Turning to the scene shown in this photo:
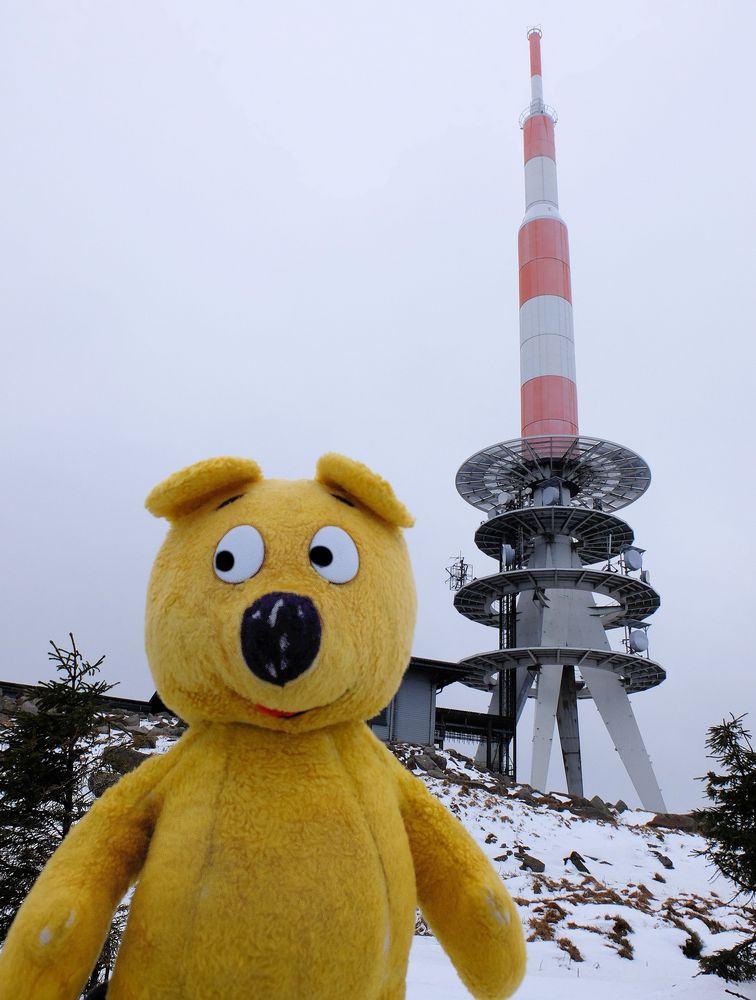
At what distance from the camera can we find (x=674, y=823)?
A: 19672 millimetres

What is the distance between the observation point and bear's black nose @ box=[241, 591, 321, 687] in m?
2.07

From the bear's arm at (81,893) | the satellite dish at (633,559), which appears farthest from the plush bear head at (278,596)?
the satellite dish at (633,559)

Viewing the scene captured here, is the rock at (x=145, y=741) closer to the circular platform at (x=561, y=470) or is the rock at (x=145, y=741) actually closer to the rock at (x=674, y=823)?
the rock at (x=674, y=823)

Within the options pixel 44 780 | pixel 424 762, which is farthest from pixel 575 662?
pixel 44 780

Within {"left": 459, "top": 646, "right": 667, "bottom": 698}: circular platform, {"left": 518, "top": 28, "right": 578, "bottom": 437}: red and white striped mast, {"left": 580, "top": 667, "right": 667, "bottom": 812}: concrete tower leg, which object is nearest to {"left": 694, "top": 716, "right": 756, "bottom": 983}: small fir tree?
{"left": 459, "top": 646, "right": 667, "bottom": 698}: circular platform

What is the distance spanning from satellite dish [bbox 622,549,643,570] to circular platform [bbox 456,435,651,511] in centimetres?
356

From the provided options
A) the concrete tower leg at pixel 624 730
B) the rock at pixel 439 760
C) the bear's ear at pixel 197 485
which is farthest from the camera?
the concrete tower leg at pixel 624 730

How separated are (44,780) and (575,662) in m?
26.8

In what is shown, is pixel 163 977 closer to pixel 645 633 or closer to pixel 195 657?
pixel 195 657

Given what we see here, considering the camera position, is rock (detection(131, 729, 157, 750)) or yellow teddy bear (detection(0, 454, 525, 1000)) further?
rock (detection(131, 729, 157, 750))

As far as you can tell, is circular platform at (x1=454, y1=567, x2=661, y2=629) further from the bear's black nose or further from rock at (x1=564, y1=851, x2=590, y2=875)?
the bear's black nose

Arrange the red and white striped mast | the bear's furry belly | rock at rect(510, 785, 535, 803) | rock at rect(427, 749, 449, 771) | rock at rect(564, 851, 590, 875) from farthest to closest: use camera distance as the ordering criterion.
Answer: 1. the red and white striped mast
2. rock at rect(427, 749, 449, 771)
3. rock at rect(510, 785, 535, 803)
4. rock at rect(564, 851, 590, 875)
5. the bear's furry belly

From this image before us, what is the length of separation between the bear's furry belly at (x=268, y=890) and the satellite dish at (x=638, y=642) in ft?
97.3

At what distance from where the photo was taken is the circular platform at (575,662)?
28578mm
